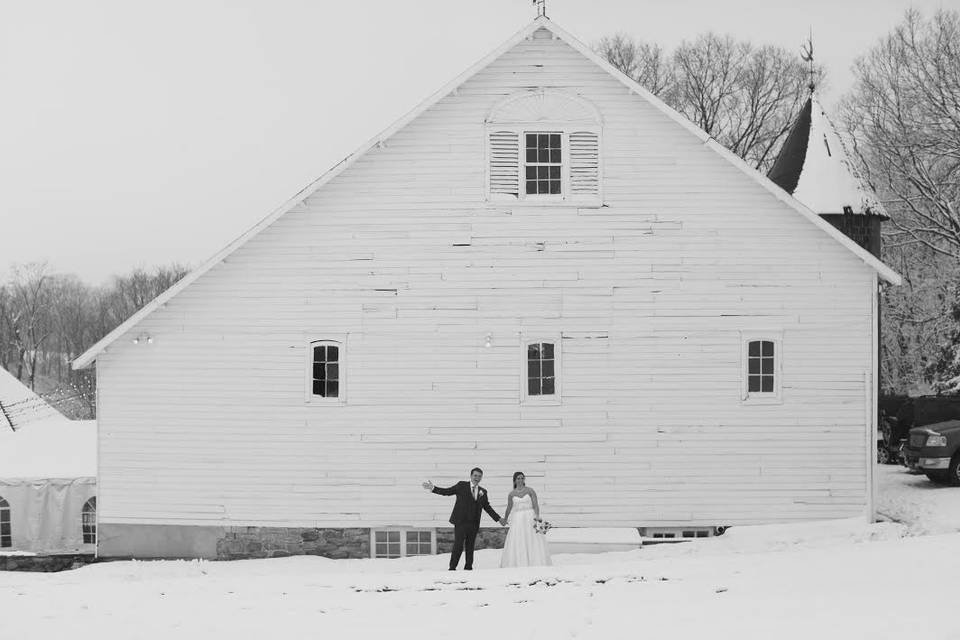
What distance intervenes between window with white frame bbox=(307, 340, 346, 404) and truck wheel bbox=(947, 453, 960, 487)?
41.9ft

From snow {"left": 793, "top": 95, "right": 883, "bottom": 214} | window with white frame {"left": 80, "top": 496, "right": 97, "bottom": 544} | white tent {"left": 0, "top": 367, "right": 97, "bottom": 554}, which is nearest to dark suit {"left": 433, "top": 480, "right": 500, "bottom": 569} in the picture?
white tent {"left": 0, "top": 367, "right": 97, "bottom": 554}

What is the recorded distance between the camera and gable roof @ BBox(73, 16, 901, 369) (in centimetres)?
1714

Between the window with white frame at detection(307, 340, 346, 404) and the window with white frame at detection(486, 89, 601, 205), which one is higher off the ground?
the window with white frame at detection(486, 89, 601, 205)

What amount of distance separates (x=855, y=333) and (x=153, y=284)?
292 ft

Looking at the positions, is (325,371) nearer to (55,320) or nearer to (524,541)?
(524,541)

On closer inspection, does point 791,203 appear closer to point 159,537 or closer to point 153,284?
point 159,537

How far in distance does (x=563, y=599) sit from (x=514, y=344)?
6.03m

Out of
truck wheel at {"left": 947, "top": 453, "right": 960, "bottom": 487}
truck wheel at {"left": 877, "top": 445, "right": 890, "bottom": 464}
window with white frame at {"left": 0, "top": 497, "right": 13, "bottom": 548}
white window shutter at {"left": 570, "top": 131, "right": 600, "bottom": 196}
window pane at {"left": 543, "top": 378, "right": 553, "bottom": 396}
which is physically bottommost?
window with white frame at {"left": 0, "top": 497, "right": 13, "bottom": 548}

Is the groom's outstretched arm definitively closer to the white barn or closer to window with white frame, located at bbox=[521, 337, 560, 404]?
the white barn

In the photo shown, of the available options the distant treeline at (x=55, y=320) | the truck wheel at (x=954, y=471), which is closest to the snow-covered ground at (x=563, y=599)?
the truck wheel at (x=954, y=471)

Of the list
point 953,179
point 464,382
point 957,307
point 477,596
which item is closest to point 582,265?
point 464,382

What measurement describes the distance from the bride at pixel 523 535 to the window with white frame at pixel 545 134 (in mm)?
5129

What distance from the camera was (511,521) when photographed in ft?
51.2

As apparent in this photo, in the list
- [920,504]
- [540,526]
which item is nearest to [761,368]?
[920,504]
